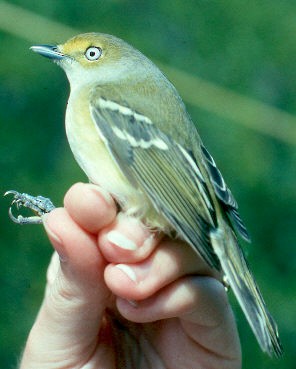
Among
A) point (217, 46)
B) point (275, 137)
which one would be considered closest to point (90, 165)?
point (275, 137)

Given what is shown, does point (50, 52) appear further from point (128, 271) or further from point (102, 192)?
point (128, 271)

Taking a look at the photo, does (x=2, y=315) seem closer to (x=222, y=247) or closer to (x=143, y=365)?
(x=143, y=365)

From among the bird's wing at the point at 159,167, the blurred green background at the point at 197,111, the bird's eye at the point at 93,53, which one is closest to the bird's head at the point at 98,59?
the bird's eye at the point at 93,53

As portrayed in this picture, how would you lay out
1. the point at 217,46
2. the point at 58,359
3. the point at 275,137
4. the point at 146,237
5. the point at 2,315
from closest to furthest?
the point at 146,237 → the point at 58,359 → the point at 2,315 → the point at 275,137 → the point at 217,46

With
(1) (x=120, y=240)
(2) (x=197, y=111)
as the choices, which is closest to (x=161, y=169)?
(1) (x=120, y=240)

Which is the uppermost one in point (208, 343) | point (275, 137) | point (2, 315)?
point (208, 343)

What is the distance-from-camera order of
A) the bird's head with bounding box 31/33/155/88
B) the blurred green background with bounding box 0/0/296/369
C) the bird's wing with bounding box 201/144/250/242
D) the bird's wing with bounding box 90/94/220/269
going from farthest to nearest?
the blurred green background with bounding box 0/0/296/369 → the bird's head with bounding box 31/33/155/88 → the bird's wing with bounding box 201/144/250/242 → the bird's wing with bounding box 90/94/220/269

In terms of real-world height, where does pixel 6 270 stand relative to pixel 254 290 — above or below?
below

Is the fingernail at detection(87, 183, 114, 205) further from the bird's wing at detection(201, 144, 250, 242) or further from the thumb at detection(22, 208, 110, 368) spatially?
the bird's wing at detection(201, 144, 250, 242)

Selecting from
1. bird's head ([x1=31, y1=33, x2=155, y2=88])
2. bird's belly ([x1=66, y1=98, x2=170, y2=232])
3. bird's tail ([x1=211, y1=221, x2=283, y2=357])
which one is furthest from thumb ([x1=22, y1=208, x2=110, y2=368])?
bird's head ([x1=31, y1=33, x2=155, y2=88])
